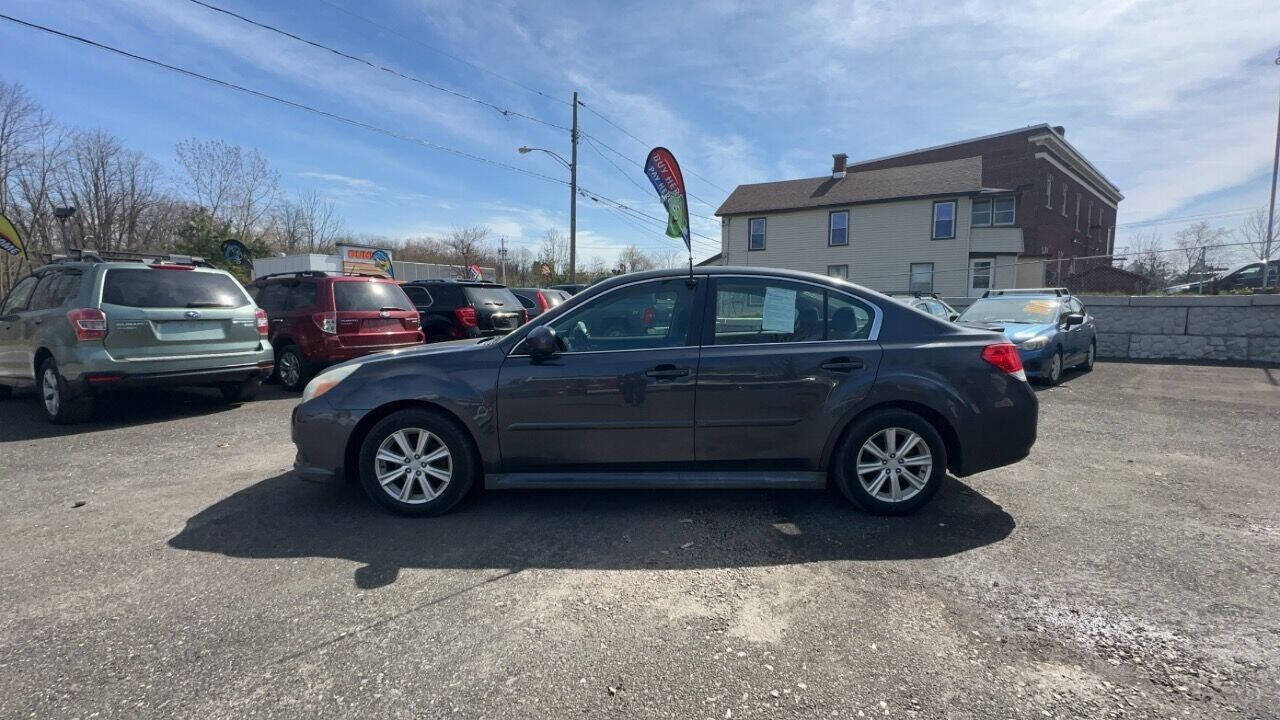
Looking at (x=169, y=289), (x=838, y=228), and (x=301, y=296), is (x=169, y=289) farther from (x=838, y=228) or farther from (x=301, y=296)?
(x=838, y=228)

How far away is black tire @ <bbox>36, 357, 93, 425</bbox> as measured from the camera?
609 centimetres

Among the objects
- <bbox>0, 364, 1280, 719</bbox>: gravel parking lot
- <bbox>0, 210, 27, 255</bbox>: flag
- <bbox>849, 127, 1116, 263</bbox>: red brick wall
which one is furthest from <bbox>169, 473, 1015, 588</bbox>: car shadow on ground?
<bbox>849, 127, 1116, 263</bbox>: red brick wall

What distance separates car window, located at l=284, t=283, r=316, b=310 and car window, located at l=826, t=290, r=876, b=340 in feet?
23.6

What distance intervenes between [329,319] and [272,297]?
1.48 meters

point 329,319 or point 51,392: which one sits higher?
point 329,319

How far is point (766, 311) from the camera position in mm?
3885

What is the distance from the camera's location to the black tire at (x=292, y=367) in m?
8.34

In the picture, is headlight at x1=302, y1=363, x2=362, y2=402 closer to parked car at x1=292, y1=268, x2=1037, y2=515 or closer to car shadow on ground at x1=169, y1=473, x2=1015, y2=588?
parked car at x1=292, y1=268, x2=1037, y2=515

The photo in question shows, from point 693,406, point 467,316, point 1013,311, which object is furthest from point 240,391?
point 1013,311

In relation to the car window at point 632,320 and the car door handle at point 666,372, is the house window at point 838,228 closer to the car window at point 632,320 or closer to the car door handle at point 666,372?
the car window at point 632,320

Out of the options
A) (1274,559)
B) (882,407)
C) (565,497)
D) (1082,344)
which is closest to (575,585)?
(565,497)

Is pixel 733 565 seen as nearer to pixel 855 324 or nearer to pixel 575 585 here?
pixel 575 585

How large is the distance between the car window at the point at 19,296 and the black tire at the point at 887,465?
29.7ft

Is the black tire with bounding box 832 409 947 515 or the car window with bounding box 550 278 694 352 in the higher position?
the car window with bounding box 550 278 694 352
